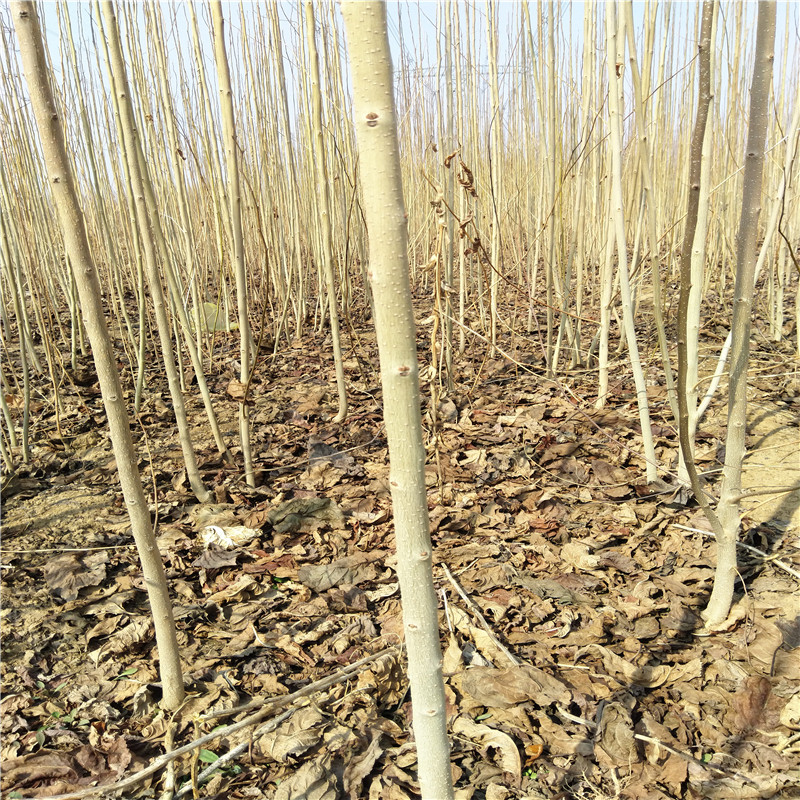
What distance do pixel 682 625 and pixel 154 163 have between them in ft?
9.26

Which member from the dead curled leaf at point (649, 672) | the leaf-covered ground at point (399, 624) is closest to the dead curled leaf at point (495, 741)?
the leaf-covered ground at point (399, 624)

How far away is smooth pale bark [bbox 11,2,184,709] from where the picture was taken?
2.40ft

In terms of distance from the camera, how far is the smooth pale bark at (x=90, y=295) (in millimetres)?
732

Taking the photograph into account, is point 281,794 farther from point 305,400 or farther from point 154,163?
point 154,163

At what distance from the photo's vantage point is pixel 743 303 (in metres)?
1.09

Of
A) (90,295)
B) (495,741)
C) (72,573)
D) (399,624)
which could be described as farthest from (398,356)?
(72,573)

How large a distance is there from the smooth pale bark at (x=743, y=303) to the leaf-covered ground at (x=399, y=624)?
12 centimetres

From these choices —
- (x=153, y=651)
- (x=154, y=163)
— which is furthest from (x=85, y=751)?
(x=154, y=163)

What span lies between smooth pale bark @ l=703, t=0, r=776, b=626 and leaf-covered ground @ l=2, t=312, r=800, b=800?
123 millimetres

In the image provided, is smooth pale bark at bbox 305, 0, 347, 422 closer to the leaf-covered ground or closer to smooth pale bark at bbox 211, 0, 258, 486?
the leaf-covered ground

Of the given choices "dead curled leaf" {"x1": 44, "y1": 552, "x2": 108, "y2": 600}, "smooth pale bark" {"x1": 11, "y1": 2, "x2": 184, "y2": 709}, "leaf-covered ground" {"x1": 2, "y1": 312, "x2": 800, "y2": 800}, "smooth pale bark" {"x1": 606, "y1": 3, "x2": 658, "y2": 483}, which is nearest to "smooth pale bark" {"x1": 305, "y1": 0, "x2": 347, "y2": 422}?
"leaf-covered ground" {"x1": 2, "y1": 312, "x2": 800, "y2": 800}

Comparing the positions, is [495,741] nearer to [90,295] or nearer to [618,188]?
[90,295]

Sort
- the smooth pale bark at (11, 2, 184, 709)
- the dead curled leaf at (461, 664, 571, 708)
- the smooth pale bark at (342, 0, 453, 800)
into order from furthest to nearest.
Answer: the dead curled leaf at (461, 664, 571, 708) → the smooth pale bark at (11, 2, 184, 709) → the smooth pale bark at (342, 0, 453, 800)

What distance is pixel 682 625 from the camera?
1.27 metres
